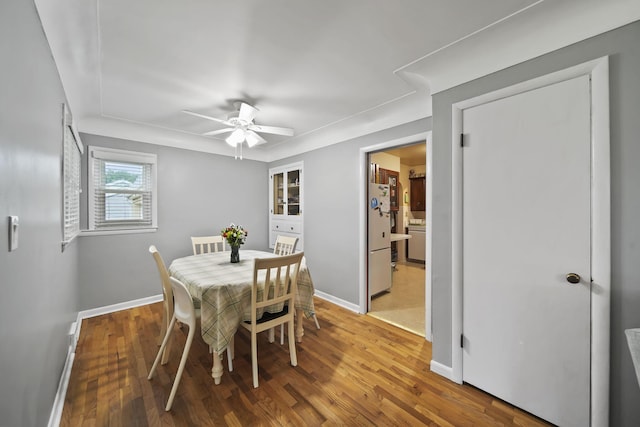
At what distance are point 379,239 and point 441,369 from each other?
1908 millimetres

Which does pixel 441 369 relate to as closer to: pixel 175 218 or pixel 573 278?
pixel 573 278

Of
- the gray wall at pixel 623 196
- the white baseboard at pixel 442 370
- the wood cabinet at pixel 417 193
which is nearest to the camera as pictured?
the gray wall at pixel 623 196

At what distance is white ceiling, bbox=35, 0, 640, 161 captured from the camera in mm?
1374

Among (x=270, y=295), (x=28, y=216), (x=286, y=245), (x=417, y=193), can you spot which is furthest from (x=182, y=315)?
(x=417, y=193)

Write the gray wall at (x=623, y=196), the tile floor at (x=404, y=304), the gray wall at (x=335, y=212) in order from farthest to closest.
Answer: the gray wall at (x=335, y=212)
the tile floor at (x=404, y=304)
the gray wall at (x=623, y=196)

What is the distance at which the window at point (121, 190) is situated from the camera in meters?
3.05

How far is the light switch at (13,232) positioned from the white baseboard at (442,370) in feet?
8.49

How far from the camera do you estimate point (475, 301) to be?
1.82 m

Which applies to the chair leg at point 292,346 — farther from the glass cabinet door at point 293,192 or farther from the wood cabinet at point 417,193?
the wood cabinet at point 417,193

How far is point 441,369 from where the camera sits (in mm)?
1974

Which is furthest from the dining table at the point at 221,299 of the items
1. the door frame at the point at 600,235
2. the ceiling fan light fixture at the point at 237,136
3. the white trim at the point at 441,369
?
the door frame at the point at 600,235

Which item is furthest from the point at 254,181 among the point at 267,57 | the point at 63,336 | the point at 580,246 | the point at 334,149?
the point at 580,246

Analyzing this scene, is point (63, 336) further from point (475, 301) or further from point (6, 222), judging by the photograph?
point (475, 301)

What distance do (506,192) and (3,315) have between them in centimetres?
253
